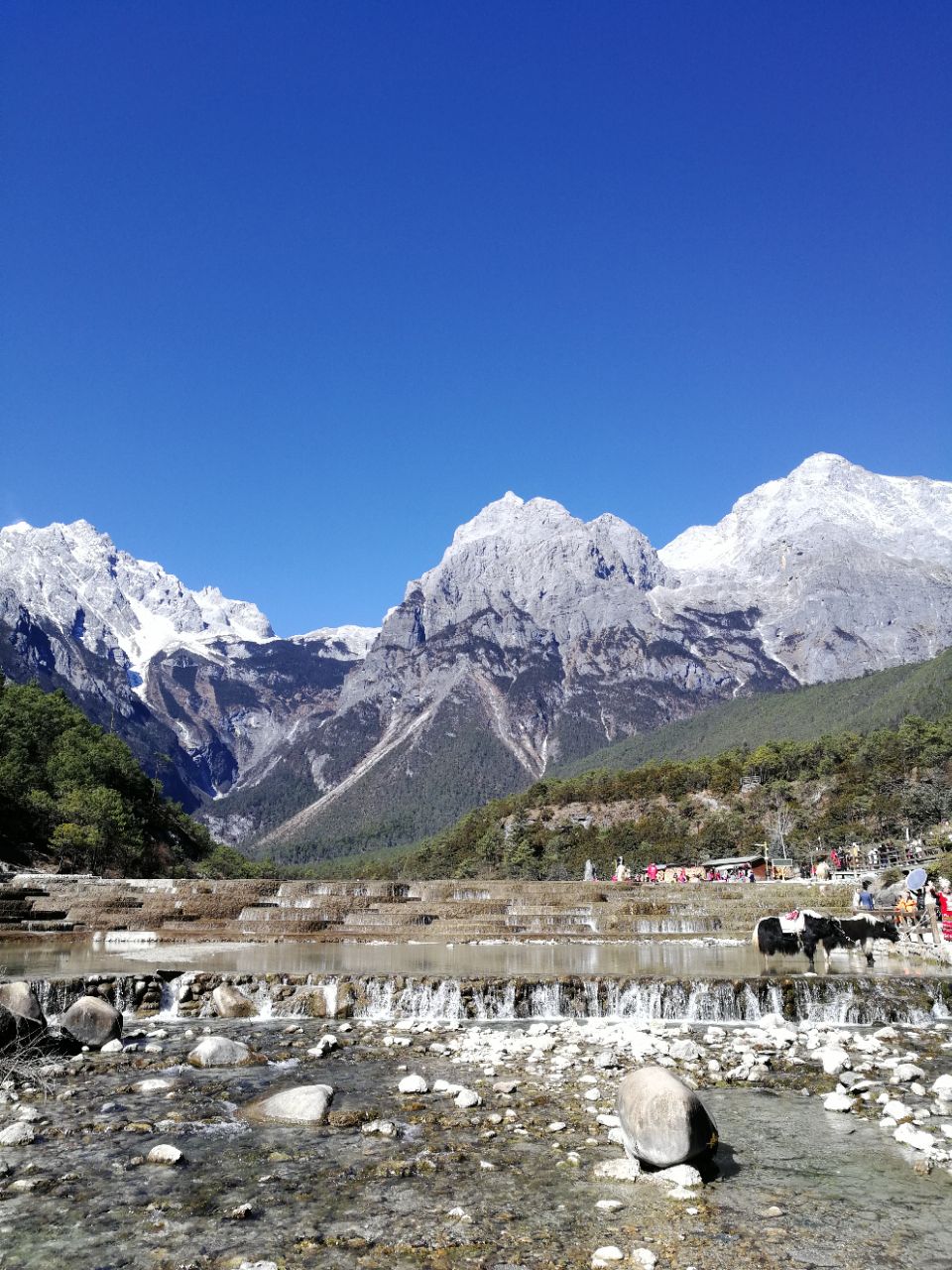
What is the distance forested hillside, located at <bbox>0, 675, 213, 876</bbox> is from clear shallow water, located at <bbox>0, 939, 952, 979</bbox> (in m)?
36.1

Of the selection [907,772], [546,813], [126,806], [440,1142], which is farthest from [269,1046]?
[546,813]

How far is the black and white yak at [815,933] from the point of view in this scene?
107 ft

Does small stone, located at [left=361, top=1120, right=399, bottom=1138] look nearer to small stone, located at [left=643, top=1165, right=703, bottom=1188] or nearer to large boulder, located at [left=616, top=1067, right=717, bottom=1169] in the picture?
large boulder, located at [left=616, top=1067, right=717, bottom=1169]

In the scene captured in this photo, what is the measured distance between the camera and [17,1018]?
49.0 ft

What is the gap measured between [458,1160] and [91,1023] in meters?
10.2

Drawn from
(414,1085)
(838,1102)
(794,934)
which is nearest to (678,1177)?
(838,1102)

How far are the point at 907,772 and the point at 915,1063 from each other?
9971 cm

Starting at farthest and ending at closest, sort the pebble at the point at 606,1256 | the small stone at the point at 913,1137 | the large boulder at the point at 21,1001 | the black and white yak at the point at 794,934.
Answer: the black and white yak at the point at 794,934 < the large boulder at the point at 21,1001 < the small stone at the point at 913,1137 < the pebble at the point at 606,1256

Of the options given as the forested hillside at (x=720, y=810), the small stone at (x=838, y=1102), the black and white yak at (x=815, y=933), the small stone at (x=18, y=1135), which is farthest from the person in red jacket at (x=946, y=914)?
the forested hillside at (x=720, y=810)

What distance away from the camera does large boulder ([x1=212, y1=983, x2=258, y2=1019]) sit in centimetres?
2108

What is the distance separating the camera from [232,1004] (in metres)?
21.2

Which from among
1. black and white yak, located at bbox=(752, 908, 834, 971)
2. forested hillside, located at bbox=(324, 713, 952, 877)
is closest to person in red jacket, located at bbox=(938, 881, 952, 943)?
black and white yak, located at bbox=(752, 908, 834, 971)

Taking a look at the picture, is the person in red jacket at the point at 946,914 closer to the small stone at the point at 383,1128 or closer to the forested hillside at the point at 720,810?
the small stone at the point at 383,1128

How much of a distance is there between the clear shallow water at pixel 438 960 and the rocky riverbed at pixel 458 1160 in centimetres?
774
